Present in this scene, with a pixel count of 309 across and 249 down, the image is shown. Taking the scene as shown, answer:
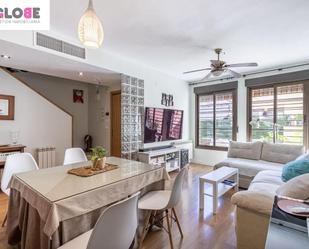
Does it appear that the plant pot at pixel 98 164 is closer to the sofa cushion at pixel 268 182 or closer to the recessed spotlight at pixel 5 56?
the sofa cushion at pixel 268 182

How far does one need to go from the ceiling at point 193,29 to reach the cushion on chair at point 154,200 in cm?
218

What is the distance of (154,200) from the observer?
79.1 inches

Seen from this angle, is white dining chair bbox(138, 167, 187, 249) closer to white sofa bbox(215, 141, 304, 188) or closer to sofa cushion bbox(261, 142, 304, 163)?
white sofa bbox(215, 141, 304, 188)

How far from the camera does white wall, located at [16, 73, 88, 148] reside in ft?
16.6

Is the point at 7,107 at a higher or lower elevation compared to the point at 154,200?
higher

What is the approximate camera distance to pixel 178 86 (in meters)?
5.78

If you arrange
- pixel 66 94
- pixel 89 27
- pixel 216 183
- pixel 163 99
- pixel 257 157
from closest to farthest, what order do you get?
pixel 89 27, pixel 216 183, pixel 257 157, pixel 163 99, pixel 66 94

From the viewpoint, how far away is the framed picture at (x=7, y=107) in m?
3.74

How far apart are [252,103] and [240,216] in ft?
13.0

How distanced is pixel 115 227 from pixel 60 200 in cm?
44

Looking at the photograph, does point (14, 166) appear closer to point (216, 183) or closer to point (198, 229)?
point (198, 229)

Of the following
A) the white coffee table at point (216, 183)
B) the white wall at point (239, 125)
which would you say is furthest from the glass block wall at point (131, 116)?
the white wall at point (239, 125)

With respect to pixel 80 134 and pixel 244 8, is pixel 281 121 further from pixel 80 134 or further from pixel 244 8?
pixel 80 134

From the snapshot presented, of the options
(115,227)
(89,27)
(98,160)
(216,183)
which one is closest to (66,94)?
(98,160)
